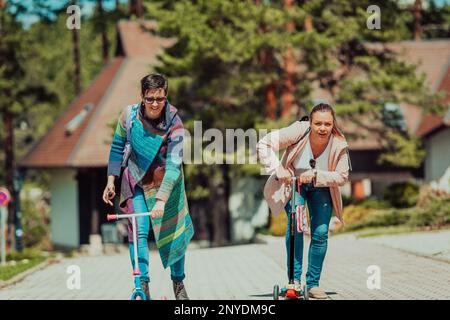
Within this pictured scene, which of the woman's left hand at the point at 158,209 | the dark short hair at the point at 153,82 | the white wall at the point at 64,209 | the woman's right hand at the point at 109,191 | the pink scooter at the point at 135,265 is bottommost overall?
the white wall at the point at 64,209

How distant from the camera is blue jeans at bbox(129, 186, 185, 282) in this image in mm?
8594

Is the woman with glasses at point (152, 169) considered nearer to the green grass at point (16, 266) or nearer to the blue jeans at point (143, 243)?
the blue jeans at point (143, 243)

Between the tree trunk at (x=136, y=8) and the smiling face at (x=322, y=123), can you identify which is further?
the tree trunk at (x=136, y=8)

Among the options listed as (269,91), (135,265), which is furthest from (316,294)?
(269,91)

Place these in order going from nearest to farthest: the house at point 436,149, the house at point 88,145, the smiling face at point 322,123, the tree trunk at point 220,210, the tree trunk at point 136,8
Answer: the smiling face at point 322,123 → the house at point 436,149 → the tree trunk at point 220,210 → the house at point 88,145 → the tree trunk at point 136,8

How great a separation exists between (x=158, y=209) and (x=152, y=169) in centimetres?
51

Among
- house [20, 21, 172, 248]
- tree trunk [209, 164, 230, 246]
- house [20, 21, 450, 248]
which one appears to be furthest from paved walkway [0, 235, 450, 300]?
house [20, 21, 172, 248]

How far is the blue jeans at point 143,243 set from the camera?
8.59 metres

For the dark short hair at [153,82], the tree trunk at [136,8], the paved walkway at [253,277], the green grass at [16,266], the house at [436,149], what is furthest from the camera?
the tree trunk at [136,8]

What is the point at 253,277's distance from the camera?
12594 millimetres

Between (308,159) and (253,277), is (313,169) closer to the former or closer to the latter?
(308,159)

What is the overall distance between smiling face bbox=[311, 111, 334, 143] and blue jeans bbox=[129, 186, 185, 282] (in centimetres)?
159

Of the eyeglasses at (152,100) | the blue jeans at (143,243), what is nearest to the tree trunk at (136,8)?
the blue jeans at (143,243)
